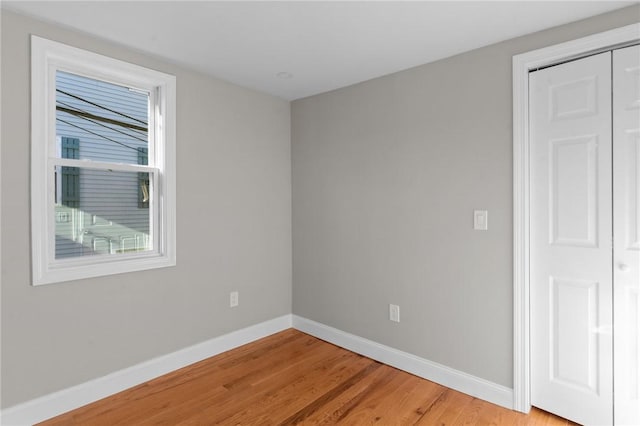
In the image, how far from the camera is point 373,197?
293 centimetres

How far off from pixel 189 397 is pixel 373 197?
6.52ft

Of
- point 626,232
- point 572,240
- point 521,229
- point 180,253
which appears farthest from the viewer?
point 180,253

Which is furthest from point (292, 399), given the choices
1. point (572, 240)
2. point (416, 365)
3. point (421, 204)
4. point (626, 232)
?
point (626, 232)

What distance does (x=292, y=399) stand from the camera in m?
2.32

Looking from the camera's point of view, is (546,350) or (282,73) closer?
(546,350)

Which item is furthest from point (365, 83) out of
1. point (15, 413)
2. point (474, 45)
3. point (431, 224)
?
point (15, 413)

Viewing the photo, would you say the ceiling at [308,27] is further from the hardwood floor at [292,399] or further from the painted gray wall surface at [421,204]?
the hardwood floor at [292,399]

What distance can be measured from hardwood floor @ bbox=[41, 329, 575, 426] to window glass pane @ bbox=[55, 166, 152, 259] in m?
1.02

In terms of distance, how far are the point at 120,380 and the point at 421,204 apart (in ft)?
8.08

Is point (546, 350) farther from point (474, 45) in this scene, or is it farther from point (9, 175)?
point (9, 175)

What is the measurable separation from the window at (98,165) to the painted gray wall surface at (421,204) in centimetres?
136

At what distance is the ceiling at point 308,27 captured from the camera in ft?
6.13

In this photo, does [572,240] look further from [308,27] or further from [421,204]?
Answer: [308,27]

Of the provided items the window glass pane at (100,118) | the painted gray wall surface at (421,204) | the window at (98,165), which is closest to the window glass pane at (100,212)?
the window at (98,165)
